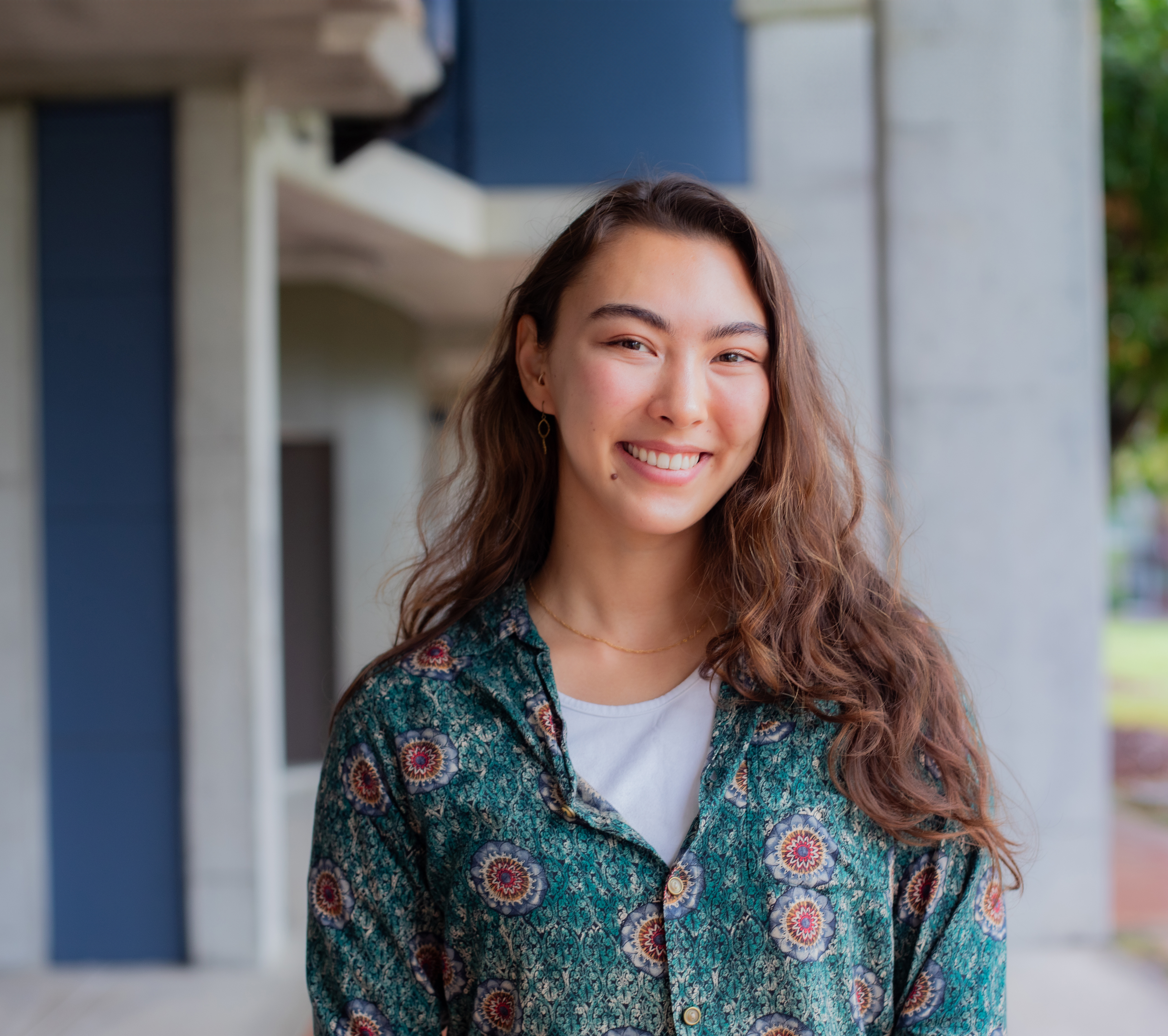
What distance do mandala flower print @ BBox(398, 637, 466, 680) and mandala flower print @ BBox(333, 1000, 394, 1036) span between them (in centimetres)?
41

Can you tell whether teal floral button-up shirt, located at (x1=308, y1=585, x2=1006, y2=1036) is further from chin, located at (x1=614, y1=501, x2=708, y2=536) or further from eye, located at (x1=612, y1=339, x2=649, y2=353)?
eye, located at (x1=612, y1=339, x2=649, y2=353)

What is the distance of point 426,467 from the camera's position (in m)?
2.47

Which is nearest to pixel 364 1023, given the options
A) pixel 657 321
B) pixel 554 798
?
pixel 554 798

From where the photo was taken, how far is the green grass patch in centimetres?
1149

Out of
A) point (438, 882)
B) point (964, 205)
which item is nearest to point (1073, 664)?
point (964, 205)

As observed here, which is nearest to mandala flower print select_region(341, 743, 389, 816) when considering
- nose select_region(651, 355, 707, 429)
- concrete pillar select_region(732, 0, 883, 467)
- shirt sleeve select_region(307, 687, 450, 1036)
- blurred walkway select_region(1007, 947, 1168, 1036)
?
shirt sleeve select_region(307, 687, 450, 1036)

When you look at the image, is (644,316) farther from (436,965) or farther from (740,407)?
(436,965)

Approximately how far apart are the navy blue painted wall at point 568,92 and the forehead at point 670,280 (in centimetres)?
558

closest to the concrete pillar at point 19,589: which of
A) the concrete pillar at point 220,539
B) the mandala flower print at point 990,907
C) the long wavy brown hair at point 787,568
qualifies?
the concrete pillar at point 220,539

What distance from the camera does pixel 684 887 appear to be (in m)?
1.25

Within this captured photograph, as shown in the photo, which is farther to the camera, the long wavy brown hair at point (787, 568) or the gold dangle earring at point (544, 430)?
the gold dangle earring at point (544, 430)

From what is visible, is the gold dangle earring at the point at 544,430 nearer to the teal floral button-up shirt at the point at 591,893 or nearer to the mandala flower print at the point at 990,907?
the teal floral button-up shirt at the point at 591,893

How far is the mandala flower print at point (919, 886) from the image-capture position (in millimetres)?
1334

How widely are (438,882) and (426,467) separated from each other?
1.28m
